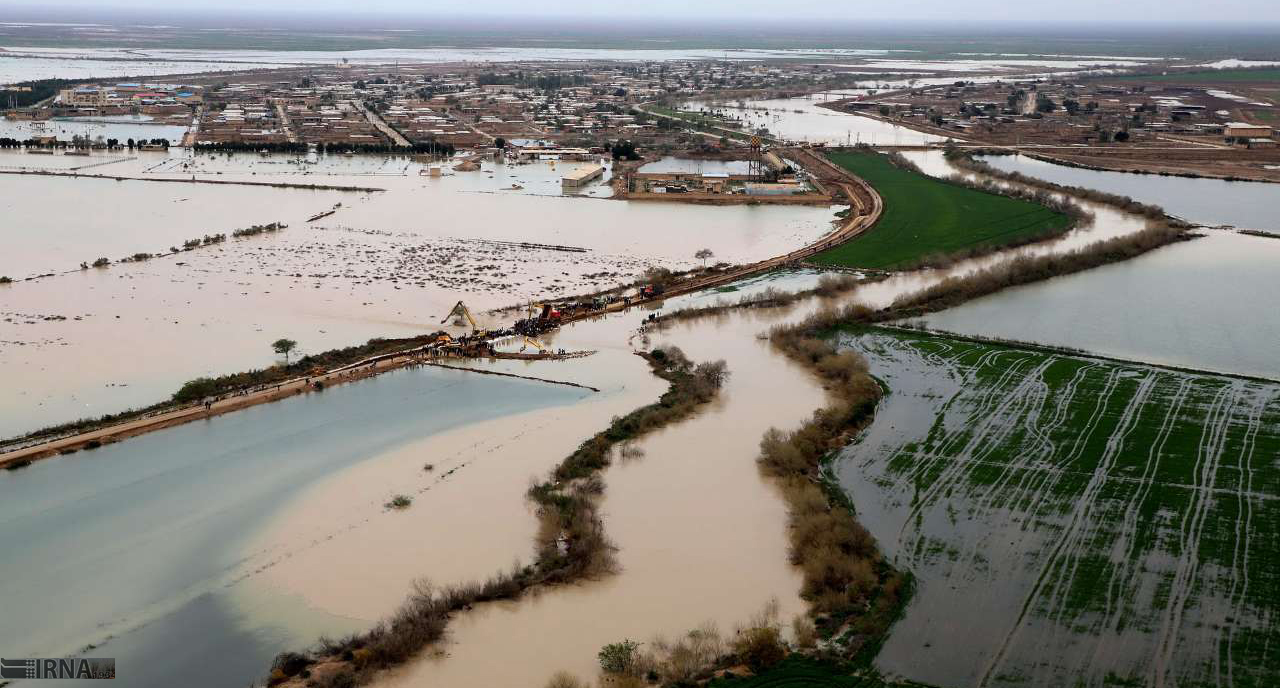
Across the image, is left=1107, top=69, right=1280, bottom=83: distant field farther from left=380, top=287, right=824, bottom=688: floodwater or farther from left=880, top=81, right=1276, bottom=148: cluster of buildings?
left=380, top=287, right=824, bottom=688: floodwater

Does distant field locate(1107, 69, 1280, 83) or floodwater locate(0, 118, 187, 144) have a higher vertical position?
distant field locate(1107, 69, 1280, 83)

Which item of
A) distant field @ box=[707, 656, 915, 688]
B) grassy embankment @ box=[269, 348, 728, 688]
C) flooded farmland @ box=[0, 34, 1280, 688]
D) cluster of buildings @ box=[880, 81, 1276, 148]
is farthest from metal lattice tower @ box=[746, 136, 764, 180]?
distant field @ box=[707, 656, 915, 688]

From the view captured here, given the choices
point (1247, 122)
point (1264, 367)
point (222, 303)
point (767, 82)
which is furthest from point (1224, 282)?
point (767, 82)

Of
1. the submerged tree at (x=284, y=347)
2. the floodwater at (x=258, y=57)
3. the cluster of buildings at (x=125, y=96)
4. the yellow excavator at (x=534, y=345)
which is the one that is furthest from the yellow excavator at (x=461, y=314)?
the floodwater at (x=258, y=57)

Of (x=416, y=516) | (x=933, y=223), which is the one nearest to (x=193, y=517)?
(x=416, y=516)

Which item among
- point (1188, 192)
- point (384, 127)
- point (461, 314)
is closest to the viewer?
point (461, 314)

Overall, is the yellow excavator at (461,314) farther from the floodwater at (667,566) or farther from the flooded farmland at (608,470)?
the floodwater at (667,566)

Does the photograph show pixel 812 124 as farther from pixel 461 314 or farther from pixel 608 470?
pixel 608 470
